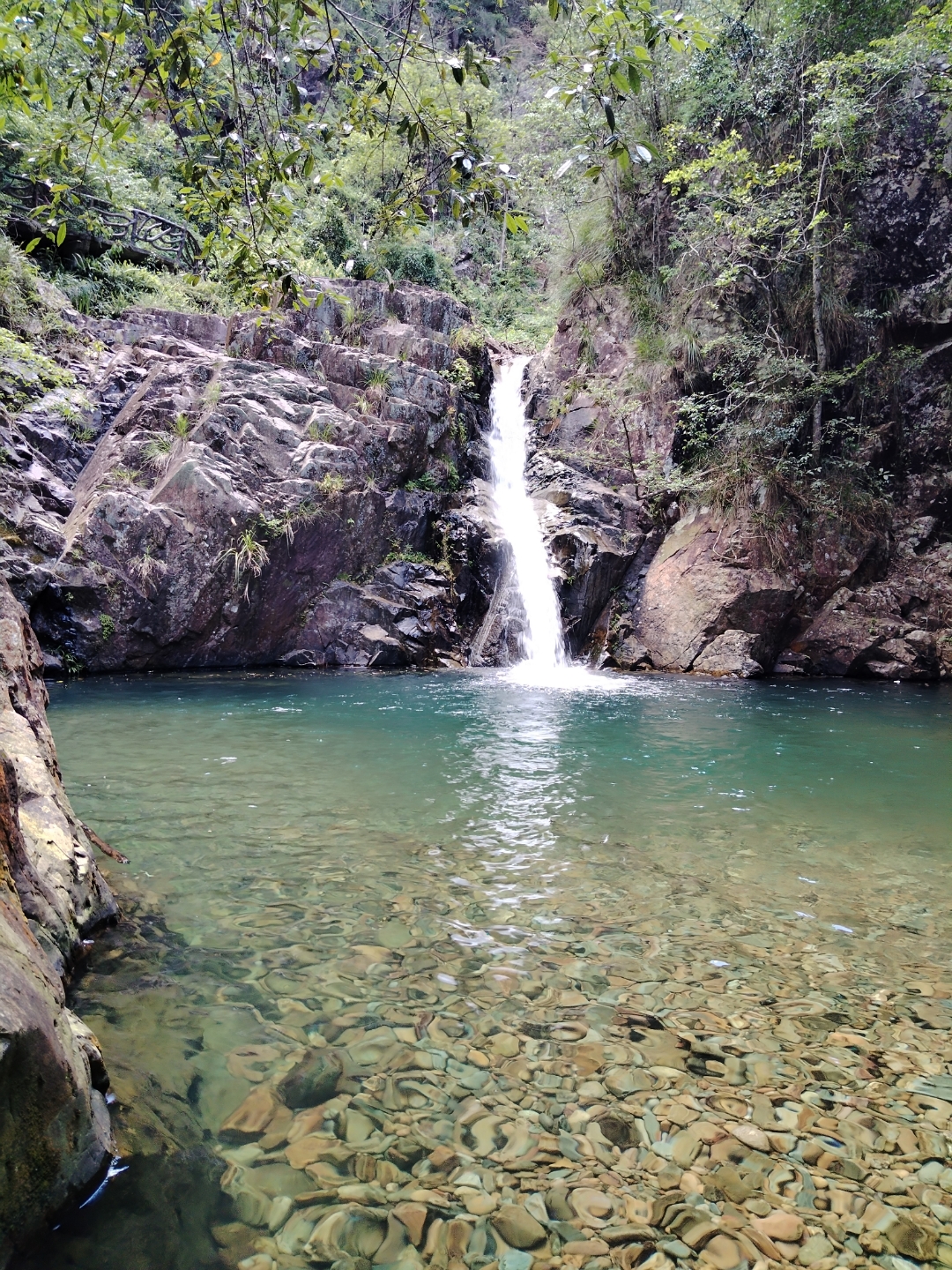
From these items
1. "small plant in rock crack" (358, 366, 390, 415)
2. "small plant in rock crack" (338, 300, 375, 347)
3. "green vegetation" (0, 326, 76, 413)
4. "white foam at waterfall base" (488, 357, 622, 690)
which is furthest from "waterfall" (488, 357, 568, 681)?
"green vegetation" (0, 326, 76, 413)

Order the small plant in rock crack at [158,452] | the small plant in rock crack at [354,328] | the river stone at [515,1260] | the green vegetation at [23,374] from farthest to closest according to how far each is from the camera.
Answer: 1. the small plant in rock crack at [354,328]
2. the small plant in rock crack at [158,452]
3. the green vegetation at [23,374]
4. the river stone at [515,1260]

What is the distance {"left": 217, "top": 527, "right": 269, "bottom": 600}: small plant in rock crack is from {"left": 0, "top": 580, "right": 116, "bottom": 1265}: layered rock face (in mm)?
9233

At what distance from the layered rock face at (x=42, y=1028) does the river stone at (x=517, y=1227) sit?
101 cm

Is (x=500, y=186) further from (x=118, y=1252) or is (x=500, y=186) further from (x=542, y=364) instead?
(x=542, y=364)

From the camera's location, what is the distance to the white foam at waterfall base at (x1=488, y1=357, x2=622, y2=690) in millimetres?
12906

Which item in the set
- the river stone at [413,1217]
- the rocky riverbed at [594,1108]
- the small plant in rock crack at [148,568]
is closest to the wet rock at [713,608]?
the small plant in rock crack at [148,568]

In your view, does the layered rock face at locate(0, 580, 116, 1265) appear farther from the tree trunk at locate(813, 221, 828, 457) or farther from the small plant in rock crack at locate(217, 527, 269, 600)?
the tree trunk at locate(813, 221, 828, 457)

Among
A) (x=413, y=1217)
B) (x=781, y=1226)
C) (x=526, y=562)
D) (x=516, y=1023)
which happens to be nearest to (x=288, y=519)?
(x=526, y=562)

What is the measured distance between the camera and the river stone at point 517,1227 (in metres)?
1.73

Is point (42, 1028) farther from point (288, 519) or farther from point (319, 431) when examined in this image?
point (319, 431)

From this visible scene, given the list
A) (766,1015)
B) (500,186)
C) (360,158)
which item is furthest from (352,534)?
(360,158)

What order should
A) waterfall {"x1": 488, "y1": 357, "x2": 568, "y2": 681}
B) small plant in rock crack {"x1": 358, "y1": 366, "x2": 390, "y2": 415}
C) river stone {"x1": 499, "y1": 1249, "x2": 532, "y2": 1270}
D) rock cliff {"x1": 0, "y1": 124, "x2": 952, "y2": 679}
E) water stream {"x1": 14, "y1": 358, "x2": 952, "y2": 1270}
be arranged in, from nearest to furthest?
1. river stone {"x1": 499, "y1": 1249, "x2": 532, "y2": 1270}
2. water stream {"x1": 14, "y1": 358, "x2": 952, "y2": 1270}
3. rock cliff {"x1": 0, "y1": 124, "x2": 952, "y2": 679}
4. waterfall {"x1": 488, "y1": 357, "x2": 568, "y2": 681}
5. small plant in rock crack {"x1": 358, "y1": 366, "x2": 390, "y2": 415}

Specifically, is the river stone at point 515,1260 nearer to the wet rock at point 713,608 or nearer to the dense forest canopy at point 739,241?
the dense forest canopy at point 739,241

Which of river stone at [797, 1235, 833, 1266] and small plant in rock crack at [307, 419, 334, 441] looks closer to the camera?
river stone at [797, 1235, 833, 1266]
